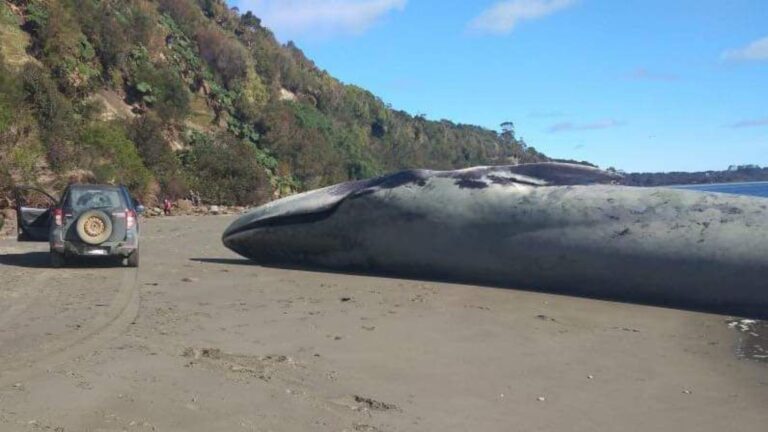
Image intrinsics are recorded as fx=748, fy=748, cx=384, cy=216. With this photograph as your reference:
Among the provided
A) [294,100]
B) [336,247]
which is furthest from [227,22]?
[336,247]

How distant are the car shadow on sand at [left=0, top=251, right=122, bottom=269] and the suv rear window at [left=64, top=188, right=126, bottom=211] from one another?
878 millimetres

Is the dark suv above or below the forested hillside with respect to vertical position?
below

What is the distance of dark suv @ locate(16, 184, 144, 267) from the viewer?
10.4 metres

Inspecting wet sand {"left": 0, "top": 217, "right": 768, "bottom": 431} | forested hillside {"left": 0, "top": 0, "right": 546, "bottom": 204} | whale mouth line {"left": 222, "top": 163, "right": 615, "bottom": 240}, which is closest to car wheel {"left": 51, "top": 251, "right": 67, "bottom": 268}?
wet sand {"left": 0, "top": 217, "right": 768, "bottom": 431}

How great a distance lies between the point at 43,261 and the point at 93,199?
1.26m

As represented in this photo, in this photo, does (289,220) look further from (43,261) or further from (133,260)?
(43,261)

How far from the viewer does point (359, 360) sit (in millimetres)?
5273

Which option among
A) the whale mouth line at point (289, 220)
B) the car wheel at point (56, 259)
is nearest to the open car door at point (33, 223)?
the car wheel at point (56, 259)

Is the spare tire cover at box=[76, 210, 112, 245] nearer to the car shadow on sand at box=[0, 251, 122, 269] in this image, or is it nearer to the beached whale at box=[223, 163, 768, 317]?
the car shadow on sand at box=[0, 251, 122, 269]

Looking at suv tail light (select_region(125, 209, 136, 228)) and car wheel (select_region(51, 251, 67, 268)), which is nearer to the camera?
car wheel (select_region(51, 251, 67, 268))

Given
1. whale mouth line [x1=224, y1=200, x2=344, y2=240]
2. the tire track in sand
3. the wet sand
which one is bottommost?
the wet sand

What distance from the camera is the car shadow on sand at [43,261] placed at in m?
10.8

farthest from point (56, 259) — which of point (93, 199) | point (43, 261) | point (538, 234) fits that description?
point (538, 234)

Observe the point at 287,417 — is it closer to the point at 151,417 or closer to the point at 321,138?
the point at 151,417
